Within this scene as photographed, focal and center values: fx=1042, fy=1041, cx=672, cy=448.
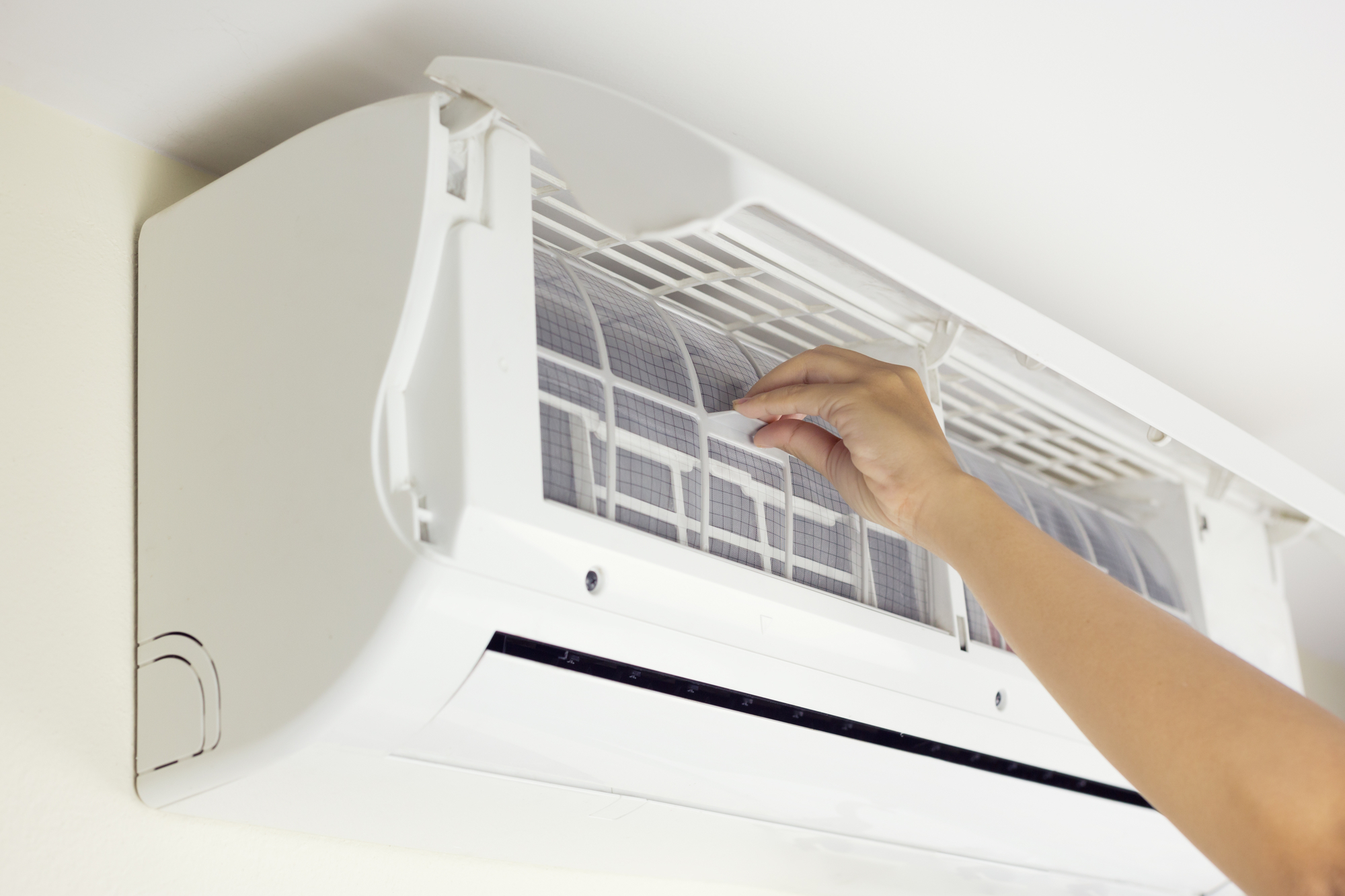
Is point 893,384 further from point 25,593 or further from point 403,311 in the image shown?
point 25,593

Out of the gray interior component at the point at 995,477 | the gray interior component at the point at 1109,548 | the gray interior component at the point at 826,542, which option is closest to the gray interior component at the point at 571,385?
the gray interior component at the point at 826,542

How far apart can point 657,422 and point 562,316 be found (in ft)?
0.41

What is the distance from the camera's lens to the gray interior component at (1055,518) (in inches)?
55.2

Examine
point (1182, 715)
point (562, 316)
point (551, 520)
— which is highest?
point (562, 316)

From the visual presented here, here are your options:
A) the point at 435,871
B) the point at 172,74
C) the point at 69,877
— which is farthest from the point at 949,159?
the point at 69,877

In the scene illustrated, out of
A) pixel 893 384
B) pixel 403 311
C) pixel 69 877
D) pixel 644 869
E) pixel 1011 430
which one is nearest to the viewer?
pixel 403 311

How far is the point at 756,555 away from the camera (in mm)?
945

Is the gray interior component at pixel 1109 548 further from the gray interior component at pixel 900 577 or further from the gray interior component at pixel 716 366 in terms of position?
the gray interior component at pixel 716 366

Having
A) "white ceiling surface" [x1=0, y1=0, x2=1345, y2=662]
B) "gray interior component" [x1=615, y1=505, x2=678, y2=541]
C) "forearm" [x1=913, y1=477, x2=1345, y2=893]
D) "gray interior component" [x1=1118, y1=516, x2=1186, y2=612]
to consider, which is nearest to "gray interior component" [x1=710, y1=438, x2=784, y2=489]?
"gray interior component" [x1=615, y1=505, x2=678, y2=541]

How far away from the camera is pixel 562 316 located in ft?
3.01

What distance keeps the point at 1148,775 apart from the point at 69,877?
0.83 metres

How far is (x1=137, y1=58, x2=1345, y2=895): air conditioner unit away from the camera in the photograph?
2.41ft

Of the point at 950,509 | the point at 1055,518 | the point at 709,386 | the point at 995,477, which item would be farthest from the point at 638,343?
the point at 1055,518

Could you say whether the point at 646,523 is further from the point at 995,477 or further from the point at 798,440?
the point at 995,477
